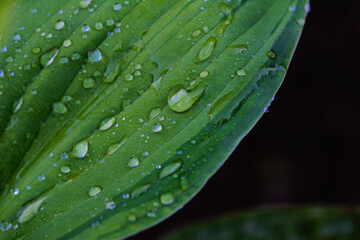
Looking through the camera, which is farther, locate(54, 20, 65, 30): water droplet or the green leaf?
the green leaf

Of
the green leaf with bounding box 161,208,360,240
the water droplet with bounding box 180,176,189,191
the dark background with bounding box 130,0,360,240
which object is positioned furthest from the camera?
the dark background with bounding box 130,0,360,240

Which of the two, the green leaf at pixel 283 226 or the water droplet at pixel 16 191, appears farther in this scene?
the green leaf at pixel 283 226

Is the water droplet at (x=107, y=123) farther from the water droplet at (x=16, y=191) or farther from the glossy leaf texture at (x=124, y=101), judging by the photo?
the water droplet at (x=16, y=191)

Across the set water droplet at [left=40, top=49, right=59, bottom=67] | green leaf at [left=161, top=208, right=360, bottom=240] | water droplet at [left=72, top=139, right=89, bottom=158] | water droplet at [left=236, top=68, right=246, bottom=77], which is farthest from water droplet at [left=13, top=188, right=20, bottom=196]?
green leaf at [left=161, top=208, right=360, bottom=240]

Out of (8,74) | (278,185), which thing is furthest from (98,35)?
(278,185)

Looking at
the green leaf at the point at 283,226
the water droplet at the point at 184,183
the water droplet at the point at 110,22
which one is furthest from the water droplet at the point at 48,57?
the green leaf at the point at 283,226

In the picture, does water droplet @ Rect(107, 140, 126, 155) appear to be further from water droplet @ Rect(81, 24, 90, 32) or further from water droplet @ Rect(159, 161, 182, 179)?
water droplet @ Rect(81, 24, 90, 32)
